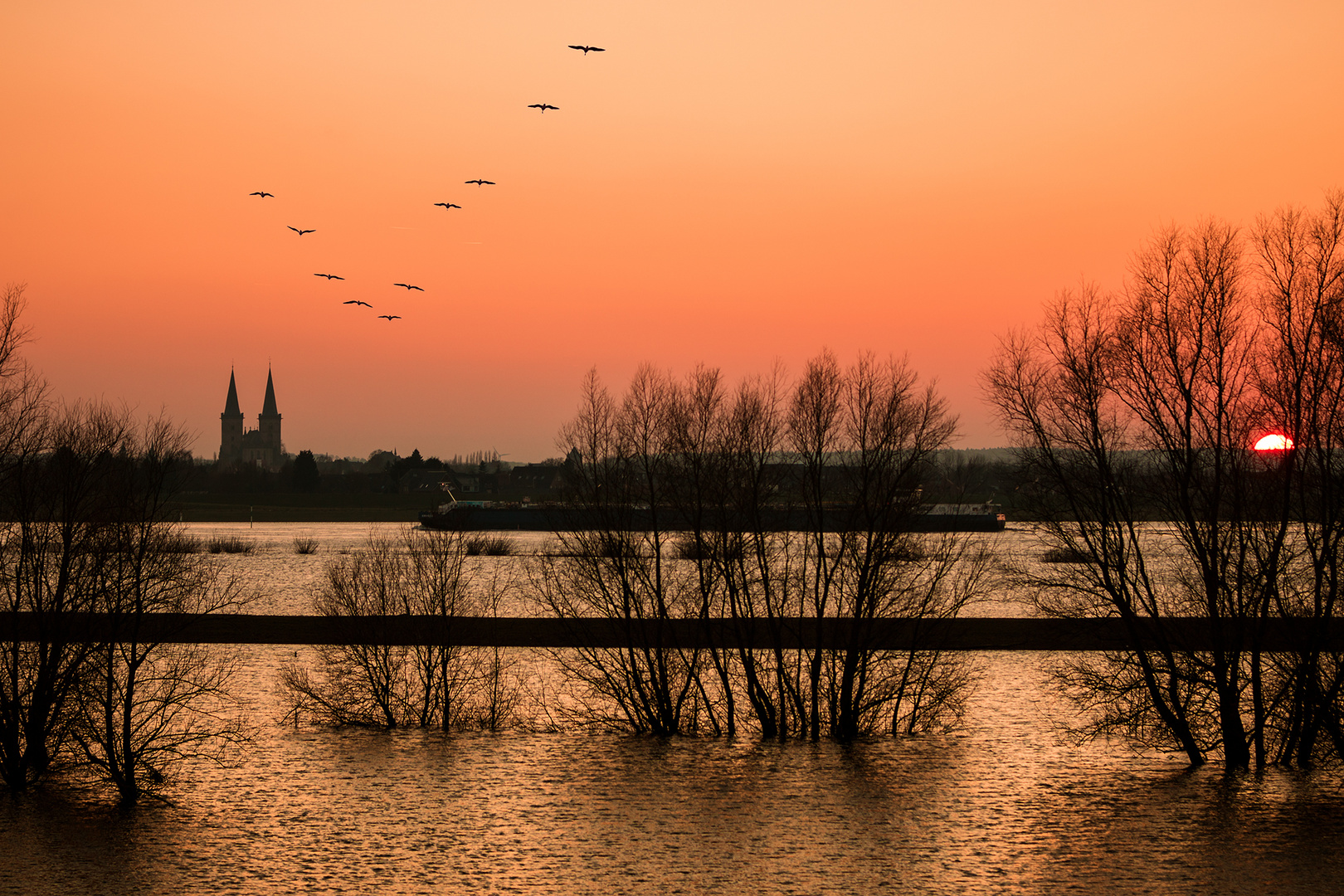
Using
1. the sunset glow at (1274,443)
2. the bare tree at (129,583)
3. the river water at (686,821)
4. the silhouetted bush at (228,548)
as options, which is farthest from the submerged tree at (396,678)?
the silhouetted bush at (228,548)

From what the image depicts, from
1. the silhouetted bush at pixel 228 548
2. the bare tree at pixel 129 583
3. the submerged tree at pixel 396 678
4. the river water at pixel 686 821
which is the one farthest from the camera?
the silhouetted bush at pixel 228 548

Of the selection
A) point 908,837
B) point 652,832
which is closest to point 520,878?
point 652,832

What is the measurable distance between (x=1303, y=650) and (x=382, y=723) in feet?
70.4

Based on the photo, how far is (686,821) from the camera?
2077cm

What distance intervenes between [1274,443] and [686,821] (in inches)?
523

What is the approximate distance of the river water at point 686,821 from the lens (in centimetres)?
1683

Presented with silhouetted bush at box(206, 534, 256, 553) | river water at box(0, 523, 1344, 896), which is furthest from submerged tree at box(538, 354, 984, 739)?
silhouetted bush at box(206, 534, 256, 553)

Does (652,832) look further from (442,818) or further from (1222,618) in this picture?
(1222,618)

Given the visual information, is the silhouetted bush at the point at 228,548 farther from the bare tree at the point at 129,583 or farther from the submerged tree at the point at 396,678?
the bare tree at the point at 129,583

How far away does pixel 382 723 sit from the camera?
30.8 metres

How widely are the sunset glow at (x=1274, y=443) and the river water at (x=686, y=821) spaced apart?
6.28 m

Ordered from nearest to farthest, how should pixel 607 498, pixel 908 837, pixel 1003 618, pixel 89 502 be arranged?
pixel 908 837
pixel 89 502
pixel 607 498
pixel 1003 618

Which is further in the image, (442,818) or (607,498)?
(607,498)

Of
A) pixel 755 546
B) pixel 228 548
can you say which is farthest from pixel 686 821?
pixel 228 548
